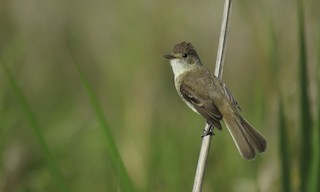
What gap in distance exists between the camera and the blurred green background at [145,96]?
3567mm

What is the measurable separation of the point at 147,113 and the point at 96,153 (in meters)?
0.67

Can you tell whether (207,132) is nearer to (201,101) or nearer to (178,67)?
(201,101)

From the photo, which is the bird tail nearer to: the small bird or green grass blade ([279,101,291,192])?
the small bird

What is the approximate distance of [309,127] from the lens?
3.56 meters

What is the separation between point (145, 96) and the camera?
6.35 metres

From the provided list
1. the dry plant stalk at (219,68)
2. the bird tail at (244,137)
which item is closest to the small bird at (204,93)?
the bird tail at (244,137)

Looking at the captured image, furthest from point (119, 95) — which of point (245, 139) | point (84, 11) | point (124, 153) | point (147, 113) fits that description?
point (245, 139)

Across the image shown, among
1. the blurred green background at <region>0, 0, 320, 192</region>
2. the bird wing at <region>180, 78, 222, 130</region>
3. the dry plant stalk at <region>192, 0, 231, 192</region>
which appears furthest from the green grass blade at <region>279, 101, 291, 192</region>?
the bird wing at <region>180, 78, 222, 130</region>

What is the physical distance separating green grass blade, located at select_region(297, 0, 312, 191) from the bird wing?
2.01 ft

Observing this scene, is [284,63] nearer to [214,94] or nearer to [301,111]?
[214,94]

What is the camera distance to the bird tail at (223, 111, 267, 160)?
141 inches

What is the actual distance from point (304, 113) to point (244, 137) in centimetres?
48

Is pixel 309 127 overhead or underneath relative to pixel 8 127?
underneath

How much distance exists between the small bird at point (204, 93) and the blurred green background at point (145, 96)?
0.15 m
